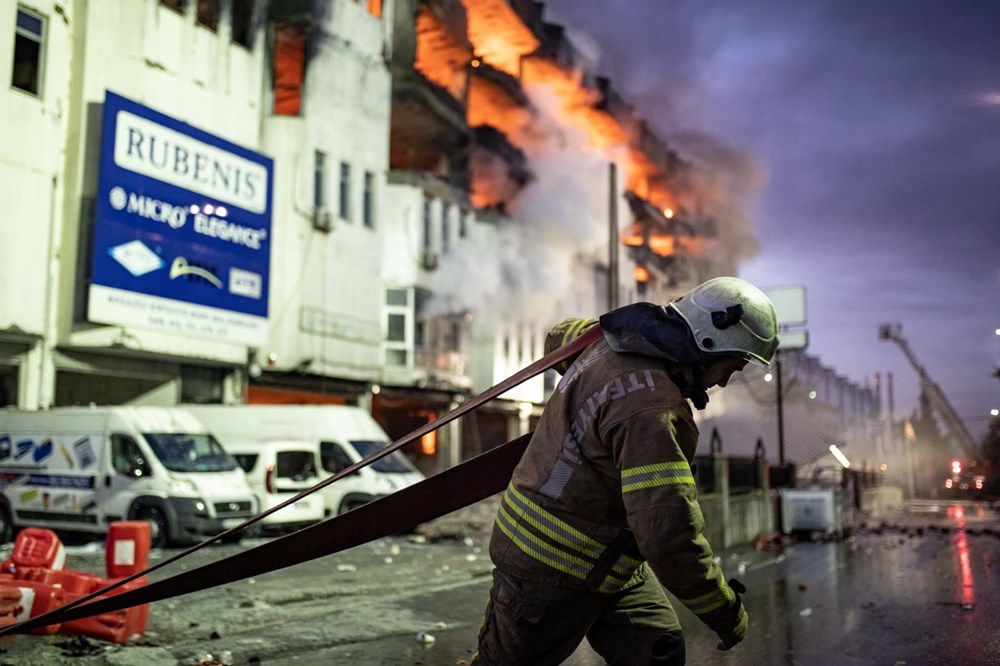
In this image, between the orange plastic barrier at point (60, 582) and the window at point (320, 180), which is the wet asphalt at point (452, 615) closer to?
the orange plastic barrier at point (60, 582)

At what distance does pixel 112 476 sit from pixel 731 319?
12.8 meters

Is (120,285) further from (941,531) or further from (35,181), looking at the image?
(941,531)

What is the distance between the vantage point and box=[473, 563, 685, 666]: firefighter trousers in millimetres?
2633

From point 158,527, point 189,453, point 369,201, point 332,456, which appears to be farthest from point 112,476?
point 369,201

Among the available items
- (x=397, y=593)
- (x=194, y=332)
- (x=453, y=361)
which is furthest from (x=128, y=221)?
(x=453, y=361)

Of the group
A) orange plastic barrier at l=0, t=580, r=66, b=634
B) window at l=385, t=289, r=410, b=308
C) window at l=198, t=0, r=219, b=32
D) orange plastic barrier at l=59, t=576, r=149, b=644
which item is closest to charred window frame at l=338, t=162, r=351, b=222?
window at l=385, t=289, r=410, b=308

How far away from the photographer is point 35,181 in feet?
58.0

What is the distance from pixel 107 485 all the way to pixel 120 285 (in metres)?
6.37

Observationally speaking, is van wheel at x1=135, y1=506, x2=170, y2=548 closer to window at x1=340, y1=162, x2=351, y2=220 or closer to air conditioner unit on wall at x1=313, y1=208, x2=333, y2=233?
air conditioner unit on wall at x1=313, y1=208, x2=333, y2=233

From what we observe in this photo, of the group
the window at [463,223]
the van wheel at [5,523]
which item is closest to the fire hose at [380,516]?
the van wheel at [5,523]

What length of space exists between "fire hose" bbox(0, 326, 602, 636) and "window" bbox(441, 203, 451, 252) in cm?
2810

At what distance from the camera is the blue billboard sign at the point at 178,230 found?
18578mm

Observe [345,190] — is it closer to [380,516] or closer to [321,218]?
[321,218]

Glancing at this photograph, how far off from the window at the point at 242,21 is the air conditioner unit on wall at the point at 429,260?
351 inches
